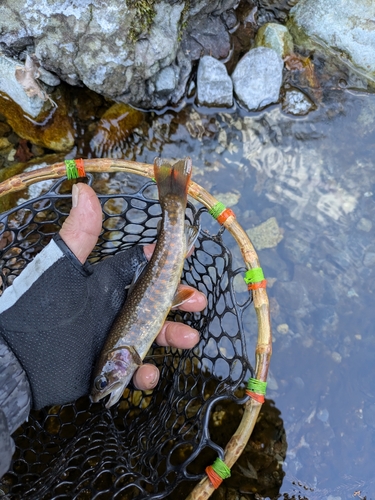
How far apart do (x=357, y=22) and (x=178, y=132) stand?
5.30 ft

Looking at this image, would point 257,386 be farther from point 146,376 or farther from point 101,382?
point 101,382

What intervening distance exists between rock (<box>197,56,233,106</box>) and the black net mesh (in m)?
0.87

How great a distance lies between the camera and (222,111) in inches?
137

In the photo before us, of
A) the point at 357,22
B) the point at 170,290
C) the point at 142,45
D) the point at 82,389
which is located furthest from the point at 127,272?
the point at 357,22

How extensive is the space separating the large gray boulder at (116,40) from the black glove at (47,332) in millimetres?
1335

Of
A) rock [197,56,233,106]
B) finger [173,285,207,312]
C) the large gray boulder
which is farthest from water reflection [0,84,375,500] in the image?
finger [173,285,207,312]

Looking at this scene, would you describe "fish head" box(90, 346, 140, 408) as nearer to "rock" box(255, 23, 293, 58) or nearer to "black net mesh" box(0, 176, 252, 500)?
"black net mesh" box(0, 176, 252, 500)

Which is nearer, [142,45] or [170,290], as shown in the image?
[170,290]

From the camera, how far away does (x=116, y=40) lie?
2852mm

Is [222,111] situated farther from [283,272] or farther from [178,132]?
[283,272]

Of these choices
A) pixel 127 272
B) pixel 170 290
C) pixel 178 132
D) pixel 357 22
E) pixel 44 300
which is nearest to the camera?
pixel 44 300

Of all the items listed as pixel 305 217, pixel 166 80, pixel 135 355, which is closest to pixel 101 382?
pixel 135 355

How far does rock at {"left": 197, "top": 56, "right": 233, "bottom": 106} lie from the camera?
3328mm

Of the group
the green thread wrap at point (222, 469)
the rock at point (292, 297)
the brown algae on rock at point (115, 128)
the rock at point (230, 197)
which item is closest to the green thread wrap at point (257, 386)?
the green thread wrap at point (222, 469)
